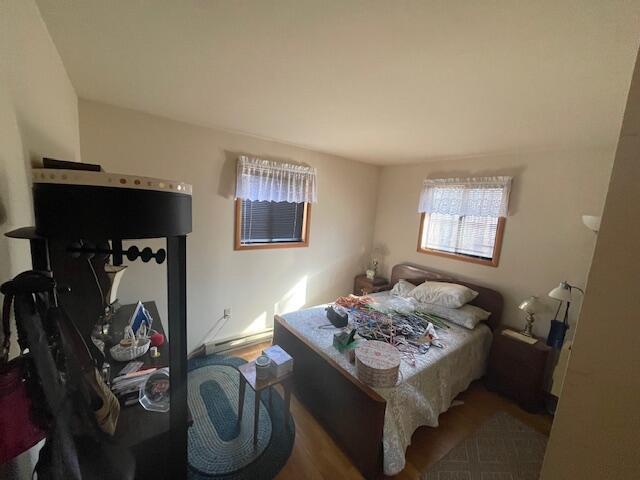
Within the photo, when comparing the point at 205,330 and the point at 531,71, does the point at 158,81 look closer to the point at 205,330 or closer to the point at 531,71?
the point at 531,71

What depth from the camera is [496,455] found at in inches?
71.2

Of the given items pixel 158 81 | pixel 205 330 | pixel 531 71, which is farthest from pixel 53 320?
pixel 205 330

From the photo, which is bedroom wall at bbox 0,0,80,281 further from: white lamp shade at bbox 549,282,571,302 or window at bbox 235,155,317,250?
white lamp shade at bbox 549,282,571,302

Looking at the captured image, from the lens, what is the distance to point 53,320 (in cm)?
61

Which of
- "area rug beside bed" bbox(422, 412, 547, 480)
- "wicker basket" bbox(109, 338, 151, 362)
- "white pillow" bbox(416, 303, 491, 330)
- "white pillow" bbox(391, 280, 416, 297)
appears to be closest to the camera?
"wicker basket" bbox(109, 338, 151, 362)

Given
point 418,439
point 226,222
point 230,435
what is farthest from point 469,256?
point 230,435

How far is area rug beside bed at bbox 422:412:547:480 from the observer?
167 centimetres

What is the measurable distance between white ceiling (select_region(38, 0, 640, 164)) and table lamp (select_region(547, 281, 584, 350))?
1216mm

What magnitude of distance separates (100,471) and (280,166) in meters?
2.60

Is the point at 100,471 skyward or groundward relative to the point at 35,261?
groundward

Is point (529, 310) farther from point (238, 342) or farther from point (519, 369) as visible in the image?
point (238, 342)

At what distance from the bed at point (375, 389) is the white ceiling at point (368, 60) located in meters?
1.78

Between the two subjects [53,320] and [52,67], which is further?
[52,67]

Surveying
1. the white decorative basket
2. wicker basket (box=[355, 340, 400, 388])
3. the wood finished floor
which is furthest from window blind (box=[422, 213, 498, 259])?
the white decorative basket
